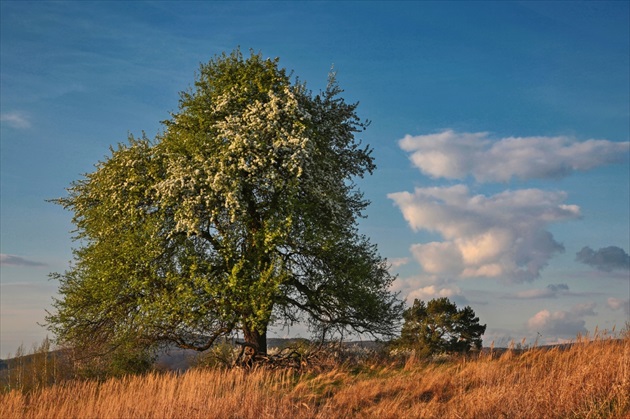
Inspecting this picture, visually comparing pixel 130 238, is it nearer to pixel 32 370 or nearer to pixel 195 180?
pixel 195 180

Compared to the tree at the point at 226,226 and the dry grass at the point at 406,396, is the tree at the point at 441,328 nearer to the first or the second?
the tree at the point at 226,226

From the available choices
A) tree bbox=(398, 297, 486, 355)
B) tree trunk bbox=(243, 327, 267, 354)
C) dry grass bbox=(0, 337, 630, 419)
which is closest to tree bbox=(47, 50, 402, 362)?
tree trunk bbox=(243, 327, 267, 354)

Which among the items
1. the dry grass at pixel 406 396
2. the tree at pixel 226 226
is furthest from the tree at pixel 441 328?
the dry grass at pixel 406 396

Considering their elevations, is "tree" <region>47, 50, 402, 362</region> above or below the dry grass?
above

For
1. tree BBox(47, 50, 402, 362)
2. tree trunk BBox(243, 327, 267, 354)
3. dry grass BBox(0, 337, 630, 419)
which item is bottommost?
dry grass BBox(0, 337, 630, 419)

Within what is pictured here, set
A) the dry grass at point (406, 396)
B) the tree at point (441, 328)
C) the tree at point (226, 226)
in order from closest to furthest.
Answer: the dry grass at point (406, 396), the tree at point (226, 226), the tree at point (441, 328)

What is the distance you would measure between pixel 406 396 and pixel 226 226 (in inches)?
473

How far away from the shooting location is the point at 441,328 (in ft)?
168

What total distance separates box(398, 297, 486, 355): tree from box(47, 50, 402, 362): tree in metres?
19.8

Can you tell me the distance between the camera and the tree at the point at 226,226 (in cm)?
2683

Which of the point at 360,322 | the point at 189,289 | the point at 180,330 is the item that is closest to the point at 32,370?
A: the point at 180,330

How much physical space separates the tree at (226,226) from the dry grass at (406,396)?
5744 millimetres

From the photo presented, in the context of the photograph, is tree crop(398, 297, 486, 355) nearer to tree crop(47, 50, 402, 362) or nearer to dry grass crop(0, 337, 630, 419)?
tree crop(47, 50, 402, 362)

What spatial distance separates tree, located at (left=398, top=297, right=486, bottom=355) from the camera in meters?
50.5
